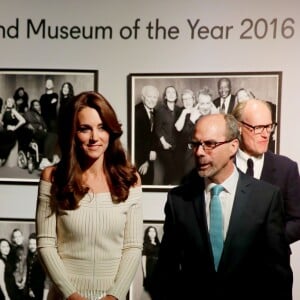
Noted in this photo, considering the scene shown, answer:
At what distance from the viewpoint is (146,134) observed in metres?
2.28

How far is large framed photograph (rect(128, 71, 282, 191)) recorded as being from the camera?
2238 millimetres

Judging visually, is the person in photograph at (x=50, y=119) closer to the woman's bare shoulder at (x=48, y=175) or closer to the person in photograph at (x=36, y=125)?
the person in photograph at (x=36, y=125)

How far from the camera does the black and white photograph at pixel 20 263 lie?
235cm

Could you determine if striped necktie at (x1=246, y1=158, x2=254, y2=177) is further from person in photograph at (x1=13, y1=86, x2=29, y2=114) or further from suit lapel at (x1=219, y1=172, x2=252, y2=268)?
person in photograph at (x1=13, y1=86, x2=29, y2=114)

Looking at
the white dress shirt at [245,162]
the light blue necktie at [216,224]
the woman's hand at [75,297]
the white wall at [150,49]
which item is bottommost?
the woman's hand at [75,297]

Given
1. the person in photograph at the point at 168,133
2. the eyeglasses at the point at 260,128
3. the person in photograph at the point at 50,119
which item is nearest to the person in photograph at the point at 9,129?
the person in photograph at the point at 50,119

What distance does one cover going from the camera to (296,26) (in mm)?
2240

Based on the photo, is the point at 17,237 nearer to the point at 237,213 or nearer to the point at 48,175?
the point at 48,175

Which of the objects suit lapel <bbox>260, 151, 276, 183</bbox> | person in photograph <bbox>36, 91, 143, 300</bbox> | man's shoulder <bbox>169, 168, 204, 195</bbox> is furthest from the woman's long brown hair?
suit lapel <bbox>260, 151, 276, 183</bbox>

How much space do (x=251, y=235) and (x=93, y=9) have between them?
116 centimetres

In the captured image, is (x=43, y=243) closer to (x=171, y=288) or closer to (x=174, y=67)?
(x=171, y=288)

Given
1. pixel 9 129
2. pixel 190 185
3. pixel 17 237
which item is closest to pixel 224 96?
pixel 190 185

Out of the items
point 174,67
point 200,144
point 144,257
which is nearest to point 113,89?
point 174,67

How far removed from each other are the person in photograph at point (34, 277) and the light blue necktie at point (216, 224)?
2.69ft
